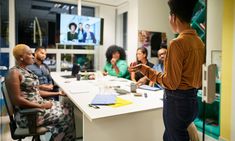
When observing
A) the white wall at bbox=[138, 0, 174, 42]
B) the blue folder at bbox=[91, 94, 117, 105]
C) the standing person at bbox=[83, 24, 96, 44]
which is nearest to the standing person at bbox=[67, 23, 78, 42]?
the standing person at bbox=[83, 24, 96, 44]

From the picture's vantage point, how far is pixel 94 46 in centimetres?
461

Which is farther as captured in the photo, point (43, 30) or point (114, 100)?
point (43, 30)

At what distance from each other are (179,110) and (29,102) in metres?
1.37

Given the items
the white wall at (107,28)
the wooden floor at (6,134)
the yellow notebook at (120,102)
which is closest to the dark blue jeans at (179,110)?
the yellow notebook at (120,102)

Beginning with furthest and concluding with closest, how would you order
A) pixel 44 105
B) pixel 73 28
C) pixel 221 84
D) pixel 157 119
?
pixel 73 28 < pixel 221 84 < pixel 44 105 < pixel 157 119

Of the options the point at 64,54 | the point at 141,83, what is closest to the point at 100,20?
the point at 64,54

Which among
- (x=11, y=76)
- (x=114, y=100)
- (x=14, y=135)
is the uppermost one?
(x=11, y=76)

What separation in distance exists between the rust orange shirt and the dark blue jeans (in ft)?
0.17

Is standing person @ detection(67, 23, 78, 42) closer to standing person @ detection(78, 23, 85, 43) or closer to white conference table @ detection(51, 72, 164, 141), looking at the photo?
standing person @ detection(78, 23, 85, 43)

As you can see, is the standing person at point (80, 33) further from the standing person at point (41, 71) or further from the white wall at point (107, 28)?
the standing person at point (41, 71)

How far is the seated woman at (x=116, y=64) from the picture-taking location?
358cm

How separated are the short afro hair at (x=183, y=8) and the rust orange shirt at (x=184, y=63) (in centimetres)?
9

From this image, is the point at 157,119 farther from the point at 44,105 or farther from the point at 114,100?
the point at 44,105

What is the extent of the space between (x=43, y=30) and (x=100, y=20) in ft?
4.08
